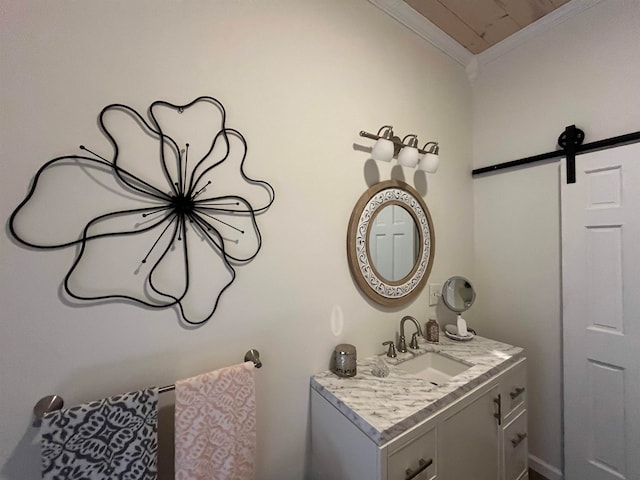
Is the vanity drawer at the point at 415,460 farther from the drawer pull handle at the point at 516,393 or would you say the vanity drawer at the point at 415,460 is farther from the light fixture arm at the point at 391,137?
the light fixture arm at the point at 391,137

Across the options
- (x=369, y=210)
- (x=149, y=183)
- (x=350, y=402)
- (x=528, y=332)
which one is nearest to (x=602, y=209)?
(x=528, y=332)

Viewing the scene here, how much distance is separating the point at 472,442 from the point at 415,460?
381mm

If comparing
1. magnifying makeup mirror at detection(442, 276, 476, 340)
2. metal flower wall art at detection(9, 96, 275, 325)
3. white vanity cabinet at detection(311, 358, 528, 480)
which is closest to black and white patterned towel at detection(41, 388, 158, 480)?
metal flower wall art at detection(9, 96, 275, 325)

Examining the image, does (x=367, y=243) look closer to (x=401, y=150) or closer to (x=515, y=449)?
(x=401, y=150)

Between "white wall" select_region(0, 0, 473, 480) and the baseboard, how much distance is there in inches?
46.4

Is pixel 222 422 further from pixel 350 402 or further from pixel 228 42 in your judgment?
pixel 228 42

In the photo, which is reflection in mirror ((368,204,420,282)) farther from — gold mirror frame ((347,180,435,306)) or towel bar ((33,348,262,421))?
towel bar ((33,348,262,421))

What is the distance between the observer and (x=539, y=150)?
1603mm

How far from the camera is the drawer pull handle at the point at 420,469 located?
86 cm

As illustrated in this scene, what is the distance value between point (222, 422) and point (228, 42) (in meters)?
1.32

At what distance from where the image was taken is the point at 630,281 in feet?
4.10

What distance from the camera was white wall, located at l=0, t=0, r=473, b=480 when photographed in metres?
0.69

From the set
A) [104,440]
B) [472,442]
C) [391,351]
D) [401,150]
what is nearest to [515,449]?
[472,442]

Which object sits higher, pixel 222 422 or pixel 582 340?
pixel 582 340
